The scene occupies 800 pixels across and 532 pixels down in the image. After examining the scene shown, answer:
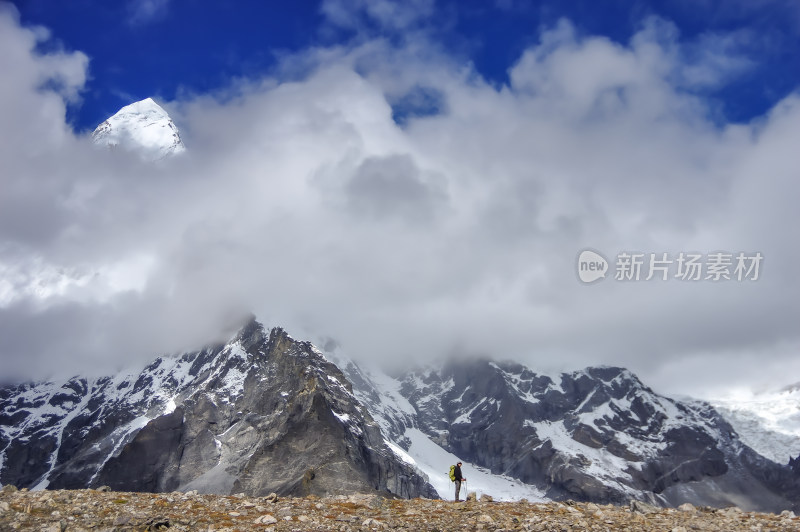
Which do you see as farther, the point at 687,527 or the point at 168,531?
the point at 687,527

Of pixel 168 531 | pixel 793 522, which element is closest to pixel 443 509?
pixel 168 531

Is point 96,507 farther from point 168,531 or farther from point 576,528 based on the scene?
point 576,528

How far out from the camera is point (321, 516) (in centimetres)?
2500

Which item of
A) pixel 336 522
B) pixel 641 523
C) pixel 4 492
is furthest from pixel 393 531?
pixel 4 492

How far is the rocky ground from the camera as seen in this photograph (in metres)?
23.2

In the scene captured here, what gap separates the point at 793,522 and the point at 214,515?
21733 mm

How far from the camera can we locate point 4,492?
101ft

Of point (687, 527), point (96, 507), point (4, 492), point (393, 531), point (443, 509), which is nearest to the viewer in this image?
point (393, 531)

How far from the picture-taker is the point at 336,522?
23.8 metres

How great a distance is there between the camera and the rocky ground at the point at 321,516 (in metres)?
23.2

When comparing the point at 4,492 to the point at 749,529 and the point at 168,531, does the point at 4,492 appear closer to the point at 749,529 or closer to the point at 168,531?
the point at 168,531

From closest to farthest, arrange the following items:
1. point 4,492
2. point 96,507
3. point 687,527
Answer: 1. point 687,527
2. point 96,507
3. point 4,492

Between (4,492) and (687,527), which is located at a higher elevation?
(687,527)

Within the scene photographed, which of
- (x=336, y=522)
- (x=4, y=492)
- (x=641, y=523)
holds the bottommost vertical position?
(x=4, y=492)
